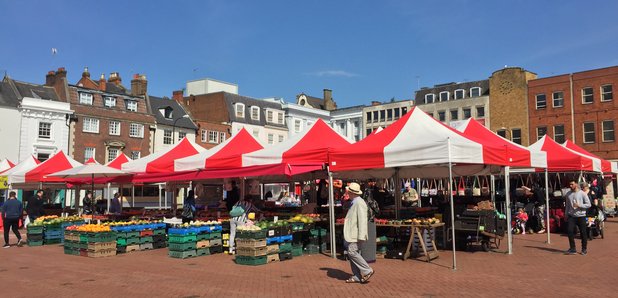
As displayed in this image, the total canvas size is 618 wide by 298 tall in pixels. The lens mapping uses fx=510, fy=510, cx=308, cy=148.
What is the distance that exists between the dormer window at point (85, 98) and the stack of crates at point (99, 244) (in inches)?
1282

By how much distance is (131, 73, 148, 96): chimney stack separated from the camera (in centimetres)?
4884

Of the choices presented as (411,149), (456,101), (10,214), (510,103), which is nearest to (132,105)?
(10,214)

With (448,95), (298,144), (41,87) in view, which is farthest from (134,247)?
(448,95)

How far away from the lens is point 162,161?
1734 centimetres

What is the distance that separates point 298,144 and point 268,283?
5.48 m

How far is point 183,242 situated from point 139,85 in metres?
39.7

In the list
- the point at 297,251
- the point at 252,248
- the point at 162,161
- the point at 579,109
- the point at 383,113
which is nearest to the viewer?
the point at 252,248

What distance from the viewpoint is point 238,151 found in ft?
52.4

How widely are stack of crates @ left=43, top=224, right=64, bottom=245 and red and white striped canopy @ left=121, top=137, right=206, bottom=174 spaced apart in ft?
9.37

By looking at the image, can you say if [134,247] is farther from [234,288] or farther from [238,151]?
[234,288]

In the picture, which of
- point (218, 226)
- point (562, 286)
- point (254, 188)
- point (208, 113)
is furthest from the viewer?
point (208, 113)

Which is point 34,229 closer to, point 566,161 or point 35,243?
point 35,243

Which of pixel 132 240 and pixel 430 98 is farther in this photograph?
pixel 430 98

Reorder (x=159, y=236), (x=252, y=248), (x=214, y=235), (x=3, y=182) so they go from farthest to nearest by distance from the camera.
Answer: (x=3, y=182) < (x=159, y=236) < (x=214, y=235) < (x=252, y=248)
